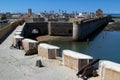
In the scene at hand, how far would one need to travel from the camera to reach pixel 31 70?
11.1 meters

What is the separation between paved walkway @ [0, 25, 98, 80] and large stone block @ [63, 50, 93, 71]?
0.25m

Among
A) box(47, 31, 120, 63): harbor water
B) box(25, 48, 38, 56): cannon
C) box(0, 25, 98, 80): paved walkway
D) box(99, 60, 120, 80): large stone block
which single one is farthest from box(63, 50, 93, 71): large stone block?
box(47, 31, 120, 63): harbor water

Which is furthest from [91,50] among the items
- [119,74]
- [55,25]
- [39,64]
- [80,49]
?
[119,74]

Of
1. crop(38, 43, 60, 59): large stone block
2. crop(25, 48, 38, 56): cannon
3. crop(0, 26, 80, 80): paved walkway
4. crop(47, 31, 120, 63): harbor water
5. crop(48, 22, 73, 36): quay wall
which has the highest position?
crop(38, 43, 60, 59): large stone block

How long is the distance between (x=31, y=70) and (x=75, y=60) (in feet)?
7.54

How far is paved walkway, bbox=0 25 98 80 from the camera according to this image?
10.1m

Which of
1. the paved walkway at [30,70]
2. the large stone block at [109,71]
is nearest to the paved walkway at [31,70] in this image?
the paved walkway at [30,70]

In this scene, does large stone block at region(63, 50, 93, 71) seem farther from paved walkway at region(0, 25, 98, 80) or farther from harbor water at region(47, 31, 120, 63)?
harbor water at region(47, 31, 120, 63)

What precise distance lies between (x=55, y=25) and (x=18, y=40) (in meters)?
28.7

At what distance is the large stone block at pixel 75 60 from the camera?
33.2 ft

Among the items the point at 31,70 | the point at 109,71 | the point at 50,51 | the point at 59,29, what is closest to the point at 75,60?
the point at 109,71

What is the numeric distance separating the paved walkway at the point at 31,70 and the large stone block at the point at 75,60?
25 cm

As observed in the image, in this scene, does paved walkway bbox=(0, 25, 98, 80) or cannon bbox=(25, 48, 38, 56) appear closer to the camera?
paved walkway bbox=(0, 25, 98, 80)

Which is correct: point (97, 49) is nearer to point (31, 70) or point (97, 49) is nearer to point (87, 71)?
point (31, 70)
